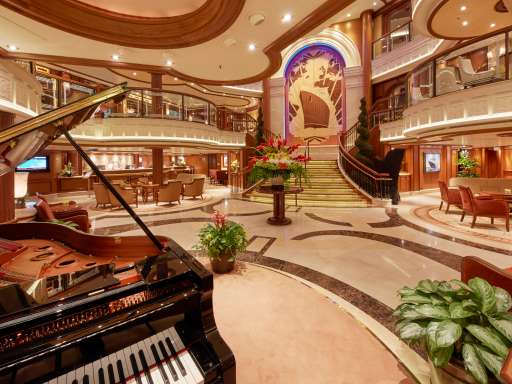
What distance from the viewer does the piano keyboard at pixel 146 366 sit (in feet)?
2.96

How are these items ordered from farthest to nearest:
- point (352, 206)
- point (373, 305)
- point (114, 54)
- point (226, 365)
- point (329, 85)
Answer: point (329, 85) < point (352, 206) < point (114, 54) < point (373, 305) < point (226, 365)

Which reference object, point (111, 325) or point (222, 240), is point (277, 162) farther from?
point (111, 325)

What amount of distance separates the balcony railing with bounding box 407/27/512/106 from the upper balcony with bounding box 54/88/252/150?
7.38 m

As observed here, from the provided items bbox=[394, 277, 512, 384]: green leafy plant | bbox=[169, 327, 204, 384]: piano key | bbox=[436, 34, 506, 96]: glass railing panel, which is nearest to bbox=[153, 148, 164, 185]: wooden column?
bbox=[436, 34, 506, 96]: glass railing panel

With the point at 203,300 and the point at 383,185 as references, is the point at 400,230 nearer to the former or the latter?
the point at 383,185

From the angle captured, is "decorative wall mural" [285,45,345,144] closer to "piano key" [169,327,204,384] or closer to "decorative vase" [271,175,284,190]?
"decorative vase" [271,175,284,190]

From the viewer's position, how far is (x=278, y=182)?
18.5ft

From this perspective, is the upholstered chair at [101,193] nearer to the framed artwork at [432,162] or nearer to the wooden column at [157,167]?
the wooden column at [157,167]

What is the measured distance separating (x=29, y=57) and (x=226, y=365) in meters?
8.43

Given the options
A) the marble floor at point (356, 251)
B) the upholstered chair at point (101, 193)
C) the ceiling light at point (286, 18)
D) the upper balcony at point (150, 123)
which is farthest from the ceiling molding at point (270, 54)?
the marble floor at point (356, 251)

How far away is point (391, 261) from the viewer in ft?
11.9

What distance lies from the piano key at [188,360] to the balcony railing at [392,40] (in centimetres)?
1353

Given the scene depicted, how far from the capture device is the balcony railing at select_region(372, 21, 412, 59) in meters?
11.0

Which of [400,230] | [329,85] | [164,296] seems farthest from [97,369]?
[329,85]
